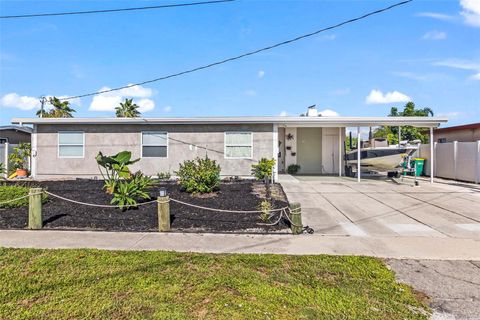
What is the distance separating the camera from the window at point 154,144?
48.8 feet

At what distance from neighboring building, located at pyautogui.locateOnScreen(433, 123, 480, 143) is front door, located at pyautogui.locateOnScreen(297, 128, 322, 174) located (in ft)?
26.3

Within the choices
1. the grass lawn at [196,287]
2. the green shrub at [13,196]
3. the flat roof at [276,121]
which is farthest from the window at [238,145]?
the grass lawn at [196,287]

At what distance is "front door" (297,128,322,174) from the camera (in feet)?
60.2

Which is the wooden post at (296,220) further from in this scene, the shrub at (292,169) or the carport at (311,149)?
the shrub at (292,169)

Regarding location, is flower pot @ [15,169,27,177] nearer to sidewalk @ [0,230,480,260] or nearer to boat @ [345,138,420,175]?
sidewalk @ [0,230,480,260]

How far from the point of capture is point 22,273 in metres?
4.31

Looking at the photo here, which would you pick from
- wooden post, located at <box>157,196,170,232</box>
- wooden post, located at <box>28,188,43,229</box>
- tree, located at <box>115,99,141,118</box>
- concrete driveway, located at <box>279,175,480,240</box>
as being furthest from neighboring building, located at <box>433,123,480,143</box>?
tree, located at <box>115,99,141,118</box>

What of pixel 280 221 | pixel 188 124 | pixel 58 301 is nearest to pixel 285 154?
pixel 188 124

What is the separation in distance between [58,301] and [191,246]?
2321mm

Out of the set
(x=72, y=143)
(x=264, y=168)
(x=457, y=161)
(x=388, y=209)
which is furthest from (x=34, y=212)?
(x=457, y=161)

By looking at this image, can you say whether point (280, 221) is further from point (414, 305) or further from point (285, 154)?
point (285, 154)

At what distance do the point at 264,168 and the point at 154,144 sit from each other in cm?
520

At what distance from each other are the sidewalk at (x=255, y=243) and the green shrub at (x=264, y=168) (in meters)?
7.44

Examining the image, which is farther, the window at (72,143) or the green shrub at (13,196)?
the window at (72,143)
